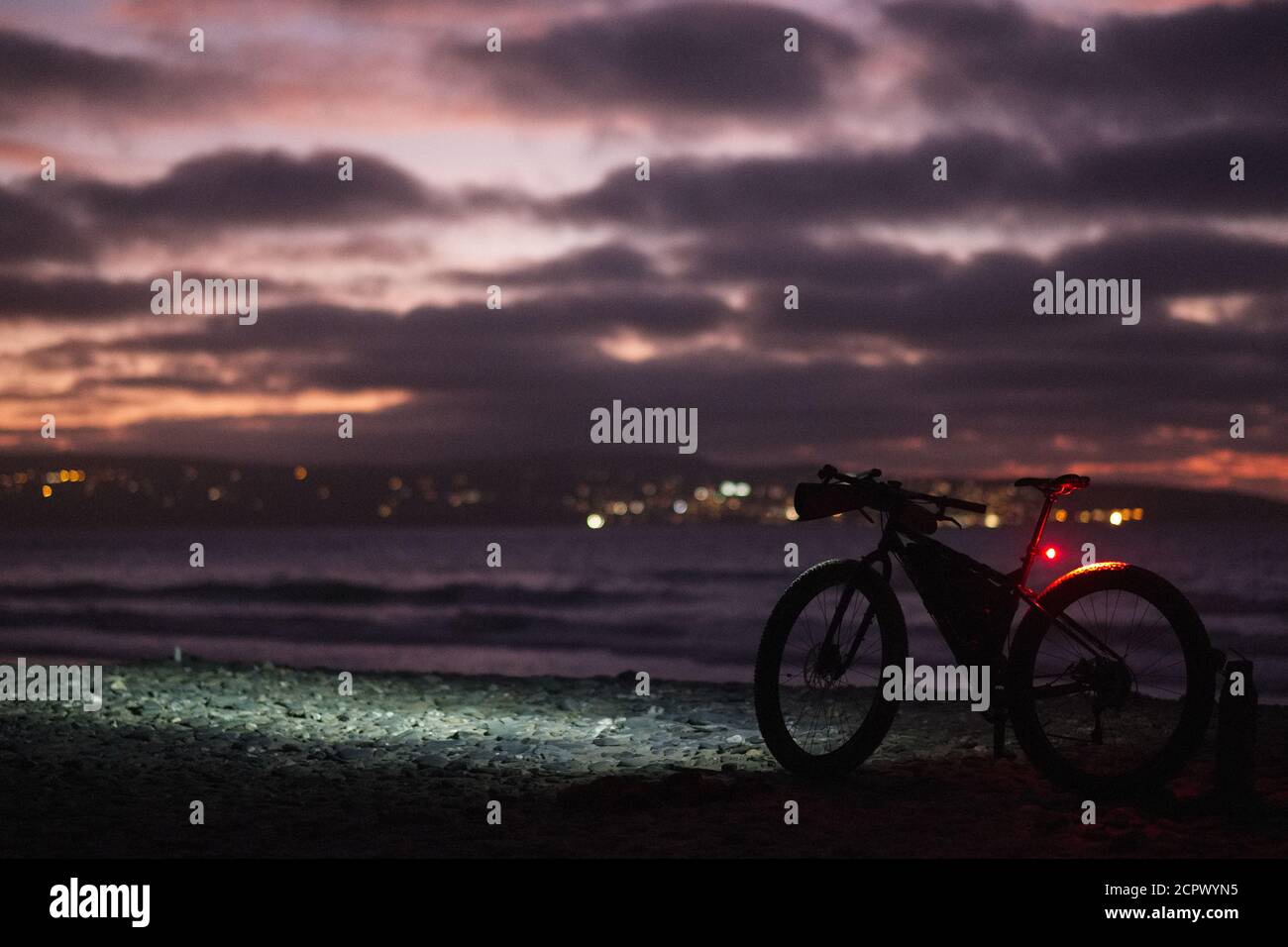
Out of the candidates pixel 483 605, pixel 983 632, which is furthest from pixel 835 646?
pixel 483 605

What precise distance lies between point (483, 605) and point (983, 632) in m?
33.1

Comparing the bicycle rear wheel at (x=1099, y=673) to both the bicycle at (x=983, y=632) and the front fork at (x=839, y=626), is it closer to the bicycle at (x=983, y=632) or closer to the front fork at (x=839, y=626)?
the bicycle at (x=983, y=632)

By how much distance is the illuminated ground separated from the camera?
5.53 metres

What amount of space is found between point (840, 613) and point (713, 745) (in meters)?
1.81

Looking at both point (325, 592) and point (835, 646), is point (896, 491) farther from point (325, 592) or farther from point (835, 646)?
point (325, 592)

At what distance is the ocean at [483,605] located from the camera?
880 inches

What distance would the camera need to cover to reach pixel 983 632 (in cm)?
661

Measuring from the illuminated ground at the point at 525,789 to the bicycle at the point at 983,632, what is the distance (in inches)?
10.4

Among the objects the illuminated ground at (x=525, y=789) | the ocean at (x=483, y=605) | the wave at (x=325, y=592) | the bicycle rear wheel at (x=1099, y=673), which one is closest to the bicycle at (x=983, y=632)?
the bicycle rear wheel at (x=1099, y=673)

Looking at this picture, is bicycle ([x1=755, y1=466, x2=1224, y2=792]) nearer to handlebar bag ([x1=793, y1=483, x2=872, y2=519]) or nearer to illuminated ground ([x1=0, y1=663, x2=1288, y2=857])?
handlebar bag ([x1=793, y1=483, x2=872, y2=519])

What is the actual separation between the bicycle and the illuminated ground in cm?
26

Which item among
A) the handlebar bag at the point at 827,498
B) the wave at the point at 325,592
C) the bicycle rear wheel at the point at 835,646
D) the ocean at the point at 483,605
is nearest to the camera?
the bicycle rear wheel at the point at 835,646
